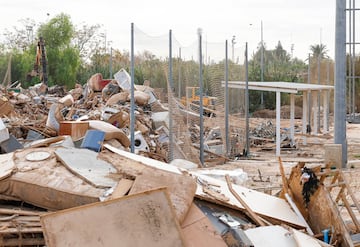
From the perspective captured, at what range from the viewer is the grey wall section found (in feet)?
50.8

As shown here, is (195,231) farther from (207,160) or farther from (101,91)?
(101,91)

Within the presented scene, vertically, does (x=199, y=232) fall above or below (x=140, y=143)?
below

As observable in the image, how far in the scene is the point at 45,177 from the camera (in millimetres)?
7164

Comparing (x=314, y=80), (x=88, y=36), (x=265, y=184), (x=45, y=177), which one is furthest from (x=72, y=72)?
(x=45, y=177)

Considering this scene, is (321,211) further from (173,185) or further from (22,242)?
(22,242)

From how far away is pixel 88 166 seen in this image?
780cm

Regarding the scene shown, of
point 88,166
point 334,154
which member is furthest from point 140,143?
point 88,166

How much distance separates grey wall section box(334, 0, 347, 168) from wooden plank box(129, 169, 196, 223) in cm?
939

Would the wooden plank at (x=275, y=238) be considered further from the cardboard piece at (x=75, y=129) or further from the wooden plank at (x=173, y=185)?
the cardboard piece at (x=75, y=129)

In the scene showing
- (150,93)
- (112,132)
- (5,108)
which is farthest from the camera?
(150,93)

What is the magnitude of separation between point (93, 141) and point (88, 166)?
182 centimetres

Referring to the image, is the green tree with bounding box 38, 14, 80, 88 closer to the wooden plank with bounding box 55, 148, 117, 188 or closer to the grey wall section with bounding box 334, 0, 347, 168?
the grey wall section with bounding box 334, 0, 347, 168

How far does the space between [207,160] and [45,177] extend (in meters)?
8.89

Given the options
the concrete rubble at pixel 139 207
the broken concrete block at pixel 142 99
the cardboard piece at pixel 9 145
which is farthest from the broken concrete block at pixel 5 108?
the concrete rubble at pixel 139 207
